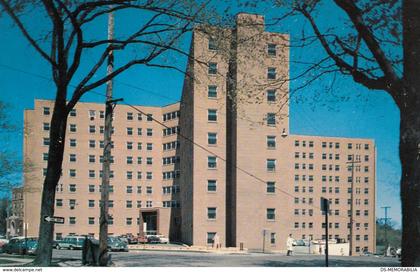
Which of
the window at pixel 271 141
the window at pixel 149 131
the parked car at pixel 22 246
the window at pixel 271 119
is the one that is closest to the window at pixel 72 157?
the window at pixel 149 131

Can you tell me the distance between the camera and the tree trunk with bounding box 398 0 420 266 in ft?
20.8

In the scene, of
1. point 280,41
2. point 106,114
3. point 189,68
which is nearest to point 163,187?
point 106,114

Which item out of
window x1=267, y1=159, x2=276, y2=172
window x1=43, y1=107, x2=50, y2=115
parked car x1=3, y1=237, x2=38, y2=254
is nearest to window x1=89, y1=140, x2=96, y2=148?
window x1=43, y1=107, x2=50, y2=115

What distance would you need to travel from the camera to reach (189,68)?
7723 mm

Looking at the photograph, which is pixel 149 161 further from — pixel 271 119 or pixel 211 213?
pixel 271 119

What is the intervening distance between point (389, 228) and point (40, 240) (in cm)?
418

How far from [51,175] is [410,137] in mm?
4330

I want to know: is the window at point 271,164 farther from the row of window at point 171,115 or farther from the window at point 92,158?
the window at point 92,158

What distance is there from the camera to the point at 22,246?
956cm

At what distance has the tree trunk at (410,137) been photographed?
249 inches

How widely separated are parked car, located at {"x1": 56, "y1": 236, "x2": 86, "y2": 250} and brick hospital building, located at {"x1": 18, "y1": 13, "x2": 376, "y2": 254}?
0.75 ft

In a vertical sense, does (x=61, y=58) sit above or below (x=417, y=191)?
above

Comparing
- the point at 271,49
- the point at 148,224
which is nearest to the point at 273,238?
the point at 271,49

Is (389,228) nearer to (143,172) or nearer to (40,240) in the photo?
(40,240)
